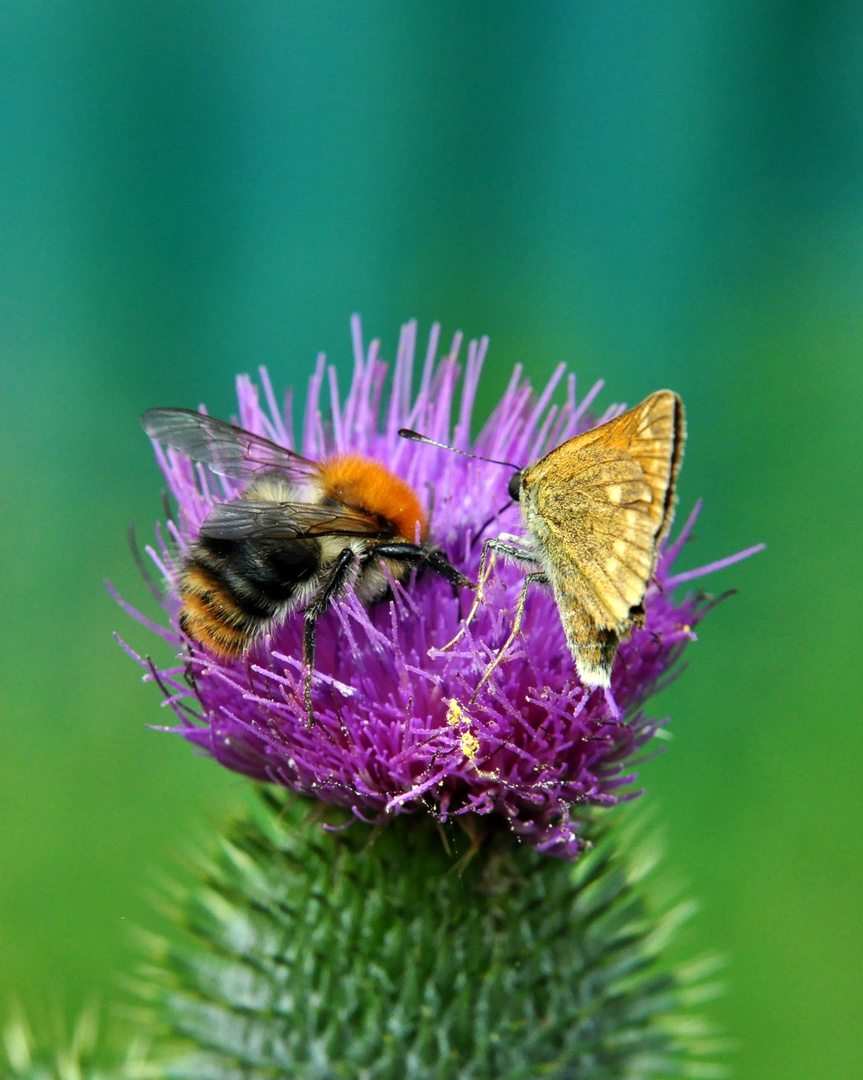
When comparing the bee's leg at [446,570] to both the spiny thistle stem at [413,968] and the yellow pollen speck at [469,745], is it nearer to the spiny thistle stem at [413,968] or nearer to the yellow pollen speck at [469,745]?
the yellow pollen speck at [469,745]

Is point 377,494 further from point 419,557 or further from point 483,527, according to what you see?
point 483,527

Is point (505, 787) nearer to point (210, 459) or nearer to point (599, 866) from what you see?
point (599, 866)

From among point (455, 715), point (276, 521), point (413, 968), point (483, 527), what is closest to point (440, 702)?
point (455, 715)

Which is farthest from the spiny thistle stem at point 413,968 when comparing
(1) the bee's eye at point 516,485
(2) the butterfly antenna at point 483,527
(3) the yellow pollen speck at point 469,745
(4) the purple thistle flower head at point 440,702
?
(1) the bee's eye at point 516,485

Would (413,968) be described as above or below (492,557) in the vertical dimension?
below

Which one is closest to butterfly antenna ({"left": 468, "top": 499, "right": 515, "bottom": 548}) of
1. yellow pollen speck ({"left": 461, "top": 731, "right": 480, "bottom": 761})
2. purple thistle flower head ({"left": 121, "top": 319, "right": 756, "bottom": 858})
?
purple thistle flower head ({"left": 121, "top": 319, "right": 756, "bottom": 858})
